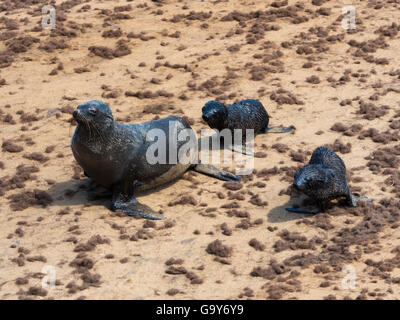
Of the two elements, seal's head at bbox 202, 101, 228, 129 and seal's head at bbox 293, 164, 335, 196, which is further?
seal's head at bbox 202, 101, 228, 129

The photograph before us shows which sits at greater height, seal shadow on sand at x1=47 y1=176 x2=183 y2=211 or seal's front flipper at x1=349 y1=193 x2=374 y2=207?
seal's front flipper at x1=349 y1=193 x2=374 y2=207

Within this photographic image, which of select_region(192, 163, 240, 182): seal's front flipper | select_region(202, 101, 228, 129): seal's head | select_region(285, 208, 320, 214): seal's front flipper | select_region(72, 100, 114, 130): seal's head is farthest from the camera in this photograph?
select_region(202, 101, 228, 129): seal's head

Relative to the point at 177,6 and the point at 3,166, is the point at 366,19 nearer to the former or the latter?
the point at 177,6

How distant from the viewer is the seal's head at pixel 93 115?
8.79 metres

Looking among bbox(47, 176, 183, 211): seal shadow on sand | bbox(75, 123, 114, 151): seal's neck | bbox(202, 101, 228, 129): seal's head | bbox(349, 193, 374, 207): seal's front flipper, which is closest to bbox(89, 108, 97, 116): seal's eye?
bbox(75, 123, 114, 151): seal's neck

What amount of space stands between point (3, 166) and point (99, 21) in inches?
189

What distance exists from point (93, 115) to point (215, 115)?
2.30 metres

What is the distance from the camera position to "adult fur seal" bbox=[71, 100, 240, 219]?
29.3 feet

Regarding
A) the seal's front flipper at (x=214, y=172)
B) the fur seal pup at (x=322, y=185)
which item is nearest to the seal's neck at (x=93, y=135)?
the seal's front flipper at (x=214, y=172)

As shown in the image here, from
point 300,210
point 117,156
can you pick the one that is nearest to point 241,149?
point 300,210

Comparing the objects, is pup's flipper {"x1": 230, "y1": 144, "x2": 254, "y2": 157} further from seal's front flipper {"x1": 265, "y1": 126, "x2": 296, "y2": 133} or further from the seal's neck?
the seal's neck

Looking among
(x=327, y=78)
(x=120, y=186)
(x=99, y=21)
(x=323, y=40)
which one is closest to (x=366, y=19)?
(x=323, y=40)

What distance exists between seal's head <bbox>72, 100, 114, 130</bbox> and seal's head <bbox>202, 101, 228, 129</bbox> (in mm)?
1976

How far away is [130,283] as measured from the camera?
7.67 meters
